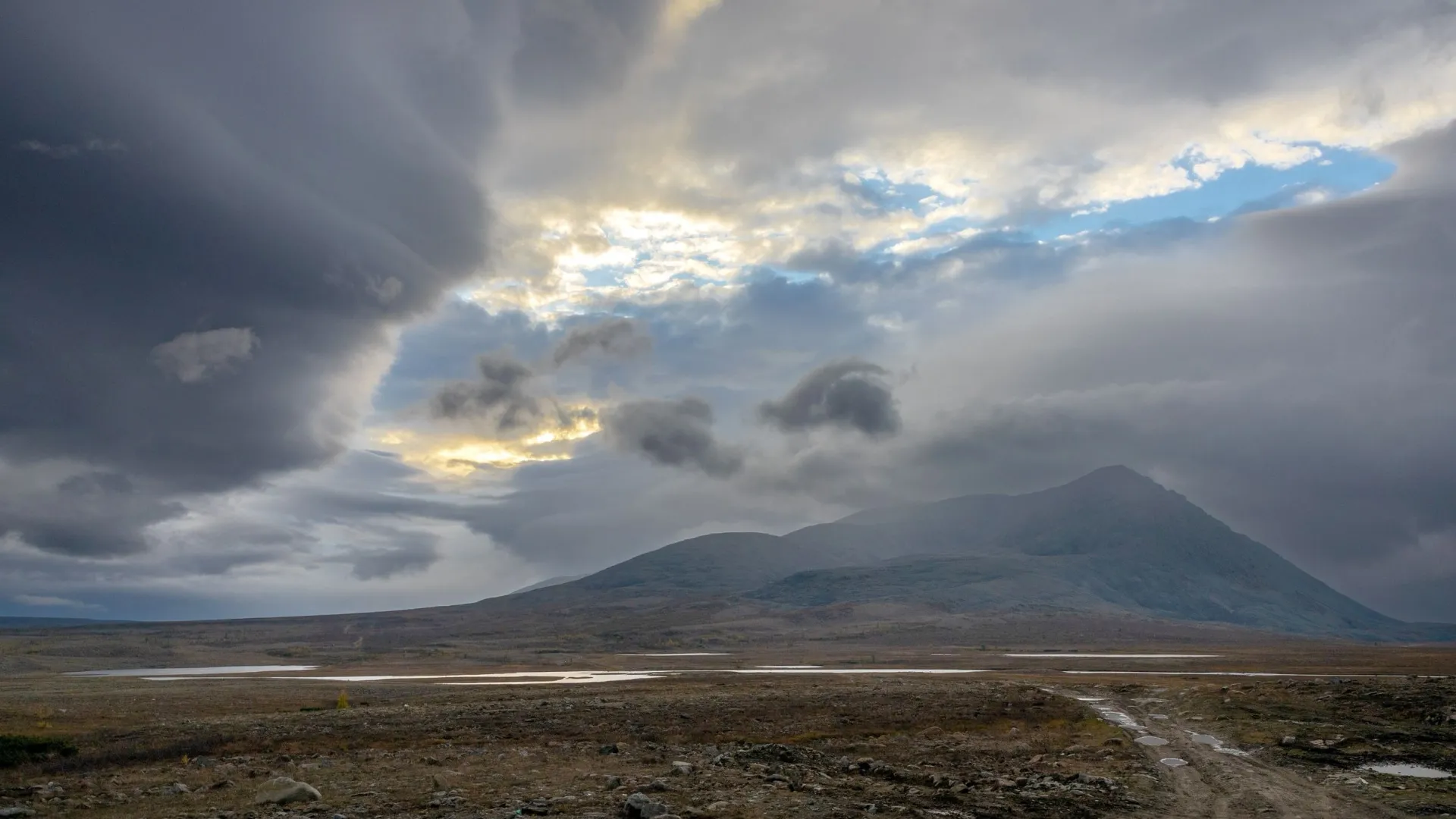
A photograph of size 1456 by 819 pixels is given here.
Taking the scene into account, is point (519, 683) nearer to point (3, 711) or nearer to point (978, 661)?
point (3, 711)

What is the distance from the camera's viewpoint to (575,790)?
25.4 meters

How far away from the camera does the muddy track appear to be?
22375mm

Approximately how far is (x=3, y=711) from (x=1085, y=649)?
186 meters

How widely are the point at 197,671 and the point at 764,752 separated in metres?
147

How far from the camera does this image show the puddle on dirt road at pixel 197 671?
134125 millimetres

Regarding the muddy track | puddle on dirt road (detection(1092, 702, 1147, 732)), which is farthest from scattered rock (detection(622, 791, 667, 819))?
puddle on dirt road (detection(1092, 702, 1147, 732))

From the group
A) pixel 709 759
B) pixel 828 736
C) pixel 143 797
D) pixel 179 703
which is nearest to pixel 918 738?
pixel 828 736

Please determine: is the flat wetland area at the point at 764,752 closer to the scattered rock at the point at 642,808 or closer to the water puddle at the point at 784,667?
the scattered rock at the point at 642,808

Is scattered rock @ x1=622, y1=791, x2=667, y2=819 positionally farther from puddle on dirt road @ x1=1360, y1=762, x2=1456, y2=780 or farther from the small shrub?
the small shrub

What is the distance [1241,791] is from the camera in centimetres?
2556

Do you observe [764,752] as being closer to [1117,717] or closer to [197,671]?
[1117,717]

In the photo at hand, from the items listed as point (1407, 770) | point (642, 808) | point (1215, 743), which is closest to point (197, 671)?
point (642, 808)

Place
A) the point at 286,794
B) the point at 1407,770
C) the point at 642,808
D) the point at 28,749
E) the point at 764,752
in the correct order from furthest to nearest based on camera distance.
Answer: the point at 28,749
the point at 764,752
the point at 1407,770
the point at 286,794
the point at 642,808

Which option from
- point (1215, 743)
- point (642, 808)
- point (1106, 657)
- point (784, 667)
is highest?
point (642, 808)
